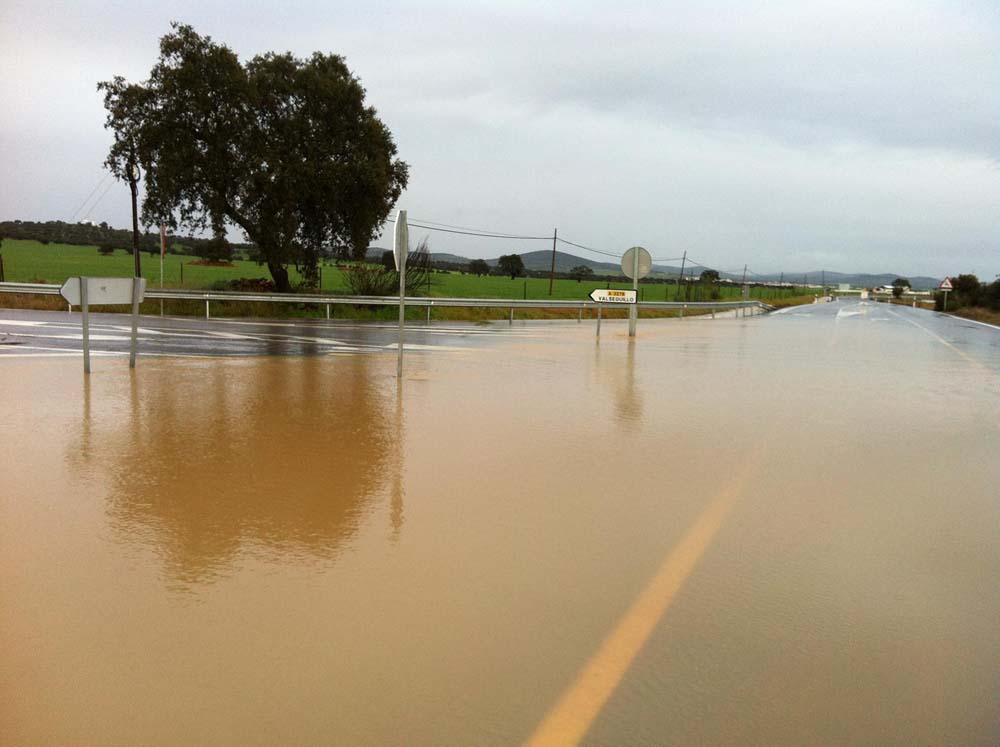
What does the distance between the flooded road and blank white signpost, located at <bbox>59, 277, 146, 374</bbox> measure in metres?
2.07

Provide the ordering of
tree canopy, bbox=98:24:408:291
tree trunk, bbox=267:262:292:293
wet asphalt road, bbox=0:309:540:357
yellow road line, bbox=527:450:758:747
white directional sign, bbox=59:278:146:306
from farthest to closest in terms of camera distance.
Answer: tree trunk, bbox=267:262:292:293 < tree canopy, bbox=98:24:408:291 < wet asphalt road, bbox=0:309:540:357 < white directional sign, bbox=59:278:146:306 < yellow road line, bbox=527:450:758:747

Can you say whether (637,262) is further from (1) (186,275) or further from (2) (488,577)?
(1) (186,275)

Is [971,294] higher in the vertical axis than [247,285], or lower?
higher

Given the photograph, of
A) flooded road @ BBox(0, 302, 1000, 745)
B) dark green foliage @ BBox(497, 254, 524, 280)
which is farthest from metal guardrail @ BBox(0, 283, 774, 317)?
dark green foliage @ BBox(497, 254, 524, 280)

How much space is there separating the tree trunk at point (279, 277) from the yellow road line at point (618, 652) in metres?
30.6

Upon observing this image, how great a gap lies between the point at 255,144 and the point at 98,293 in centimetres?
2069

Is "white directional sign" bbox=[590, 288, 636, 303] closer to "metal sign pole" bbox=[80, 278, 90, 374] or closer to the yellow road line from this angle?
"metal sign pole" bbox=[80, 278, 90, 374]

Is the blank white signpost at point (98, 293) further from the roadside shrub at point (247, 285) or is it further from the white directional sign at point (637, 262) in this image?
the roadside shrub at point (247, 285)

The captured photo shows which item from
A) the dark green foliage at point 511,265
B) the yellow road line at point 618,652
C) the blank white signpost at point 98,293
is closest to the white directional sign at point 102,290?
the blank white signpost at point 98,293

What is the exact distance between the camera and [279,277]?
33906 millimetres

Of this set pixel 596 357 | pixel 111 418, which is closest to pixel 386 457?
A: pixel 111 418

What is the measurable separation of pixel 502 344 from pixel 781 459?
507 inches

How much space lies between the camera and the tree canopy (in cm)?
2970

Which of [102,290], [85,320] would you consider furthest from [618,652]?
[85,320]
